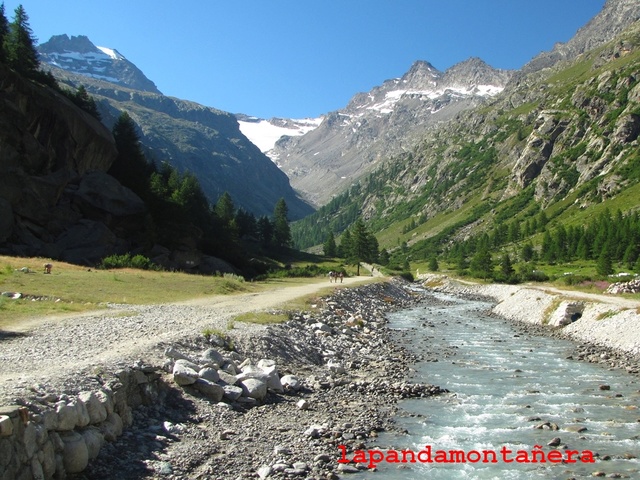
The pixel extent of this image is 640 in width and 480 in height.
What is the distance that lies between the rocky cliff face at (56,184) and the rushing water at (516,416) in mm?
44048

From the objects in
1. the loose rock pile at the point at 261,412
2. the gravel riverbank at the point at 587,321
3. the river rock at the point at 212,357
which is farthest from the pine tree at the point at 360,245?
the river rock at the point at 212,357

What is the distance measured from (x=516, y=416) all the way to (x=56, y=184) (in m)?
58.5

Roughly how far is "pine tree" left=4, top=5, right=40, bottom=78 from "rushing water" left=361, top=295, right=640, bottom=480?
68393 mm

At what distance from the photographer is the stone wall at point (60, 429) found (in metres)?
8.52

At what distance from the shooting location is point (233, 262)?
79312mm

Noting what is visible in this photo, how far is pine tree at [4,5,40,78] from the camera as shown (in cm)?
6625

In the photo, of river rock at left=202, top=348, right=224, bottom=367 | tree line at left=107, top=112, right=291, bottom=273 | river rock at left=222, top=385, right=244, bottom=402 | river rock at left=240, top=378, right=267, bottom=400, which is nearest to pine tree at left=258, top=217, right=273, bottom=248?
tree line at left=107, top=112, right=291, bottom=273

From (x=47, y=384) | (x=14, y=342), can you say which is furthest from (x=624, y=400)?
(x=14, y=342)

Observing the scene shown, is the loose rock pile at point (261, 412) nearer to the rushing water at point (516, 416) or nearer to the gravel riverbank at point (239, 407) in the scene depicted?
the gravel riverbank at point (239, 407)

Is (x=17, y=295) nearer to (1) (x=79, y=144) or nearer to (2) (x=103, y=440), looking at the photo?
(2) (x=103, y=440)

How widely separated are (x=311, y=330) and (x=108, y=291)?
1619 cm

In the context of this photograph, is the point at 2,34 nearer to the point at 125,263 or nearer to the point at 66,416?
the point at 125,263

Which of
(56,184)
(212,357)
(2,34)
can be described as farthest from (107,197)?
(212,357)

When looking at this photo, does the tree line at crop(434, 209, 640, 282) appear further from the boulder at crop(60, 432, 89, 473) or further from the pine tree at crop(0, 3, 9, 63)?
the pine tree at crop(0, 3, 9, 63)
